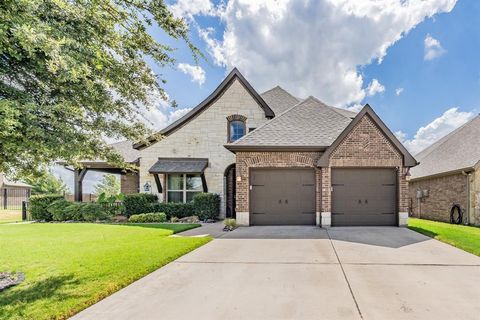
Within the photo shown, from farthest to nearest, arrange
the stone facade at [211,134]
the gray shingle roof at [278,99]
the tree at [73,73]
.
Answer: the gray shingle roof at [278,99], the stone facade at [211,134], the tree at [73,73]

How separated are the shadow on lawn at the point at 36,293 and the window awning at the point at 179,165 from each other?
963cm

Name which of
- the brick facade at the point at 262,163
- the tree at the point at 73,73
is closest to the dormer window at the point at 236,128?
the brick facade at the point at 262,163

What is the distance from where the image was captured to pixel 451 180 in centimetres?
1483

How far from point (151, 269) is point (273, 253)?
2961 millimetres

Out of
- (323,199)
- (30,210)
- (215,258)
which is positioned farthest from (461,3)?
(30,210)

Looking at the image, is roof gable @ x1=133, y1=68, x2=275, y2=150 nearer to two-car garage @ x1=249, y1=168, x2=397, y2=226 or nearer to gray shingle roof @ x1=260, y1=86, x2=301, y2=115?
gray shingle roof @ x1=260, y1=86, x2=301, y2=115

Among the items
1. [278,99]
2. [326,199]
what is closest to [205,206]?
[326,199]

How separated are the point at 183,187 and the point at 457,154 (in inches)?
632

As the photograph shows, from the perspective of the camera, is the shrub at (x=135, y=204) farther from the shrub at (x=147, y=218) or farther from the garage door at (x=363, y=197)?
the garage door at (x=363, y=197)

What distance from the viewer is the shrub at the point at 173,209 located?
567 inches

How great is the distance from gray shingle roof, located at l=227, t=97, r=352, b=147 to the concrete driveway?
518cm

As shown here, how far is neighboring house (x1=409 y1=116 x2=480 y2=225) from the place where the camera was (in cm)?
1312

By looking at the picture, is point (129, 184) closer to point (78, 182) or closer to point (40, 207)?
point (78, 182)

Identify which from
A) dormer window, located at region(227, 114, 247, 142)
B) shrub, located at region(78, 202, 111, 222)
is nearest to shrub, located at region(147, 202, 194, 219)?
shrub, located at region(78, 202, 111, 222)
